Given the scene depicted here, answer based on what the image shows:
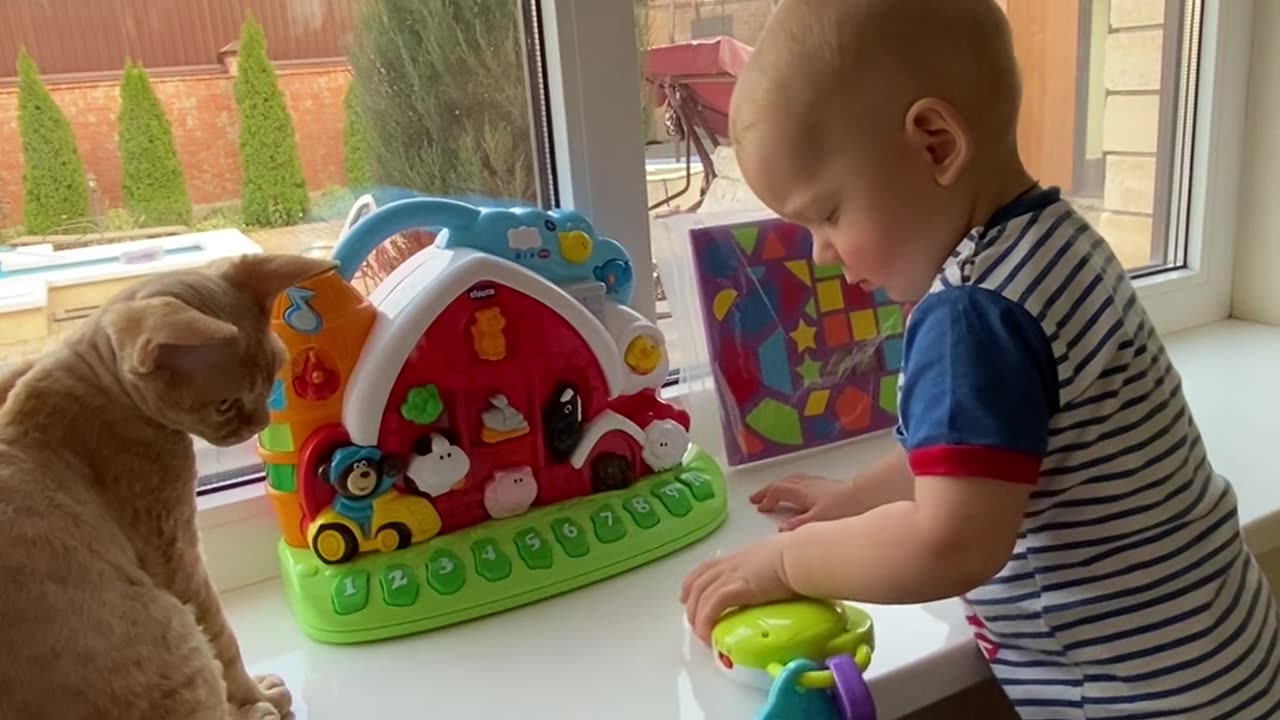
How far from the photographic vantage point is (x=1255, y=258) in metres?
1.41

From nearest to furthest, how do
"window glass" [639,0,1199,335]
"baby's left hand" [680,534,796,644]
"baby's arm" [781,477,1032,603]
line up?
"baby's arm" [781,477,1032,603] → "baby's left hand" [680,534,796,644] → "window glass" [639,0,1199,335]

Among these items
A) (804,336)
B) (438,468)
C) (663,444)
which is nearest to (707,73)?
(804,336)

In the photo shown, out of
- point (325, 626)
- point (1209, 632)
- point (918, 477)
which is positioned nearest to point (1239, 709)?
point (1209, 632)

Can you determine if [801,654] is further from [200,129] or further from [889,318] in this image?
[200,129]

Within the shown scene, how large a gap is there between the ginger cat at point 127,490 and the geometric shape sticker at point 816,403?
1.62ft

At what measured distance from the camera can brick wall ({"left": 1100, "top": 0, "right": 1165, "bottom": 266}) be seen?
1.38 metres

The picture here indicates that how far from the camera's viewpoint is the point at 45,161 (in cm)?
81

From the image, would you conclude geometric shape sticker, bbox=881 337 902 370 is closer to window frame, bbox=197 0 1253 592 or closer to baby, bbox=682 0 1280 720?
window frame, bbox=197 0 1253 592

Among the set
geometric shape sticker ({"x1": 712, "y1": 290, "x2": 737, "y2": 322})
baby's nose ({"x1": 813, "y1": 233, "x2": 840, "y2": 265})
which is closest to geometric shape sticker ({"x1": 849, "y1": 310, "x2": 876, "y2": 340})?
geometric shape sticker ({"x1": 712, "y1": 290, "x2": 737, "y2": 322})

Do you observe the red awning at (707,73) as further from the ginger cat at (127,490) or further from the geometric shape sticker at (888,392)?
the ginger cat at (127,490)

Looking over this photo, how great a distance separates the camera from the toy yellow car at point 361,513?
0.77m

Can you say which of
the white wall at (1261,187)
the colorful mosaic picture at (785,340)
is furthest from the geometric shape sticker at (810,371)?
the white wall at (1261,187)

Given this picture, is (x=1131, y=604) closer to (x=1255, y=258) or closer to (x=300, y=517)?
(x=300, y=517)

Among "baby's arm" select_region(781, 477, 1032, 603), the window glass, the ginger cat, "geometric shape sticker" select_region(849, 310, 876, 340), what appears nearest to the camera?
the ginger cat
